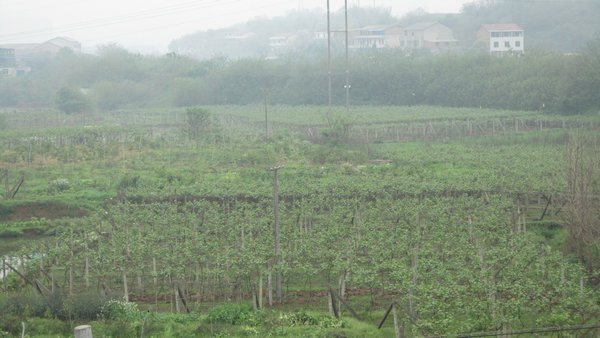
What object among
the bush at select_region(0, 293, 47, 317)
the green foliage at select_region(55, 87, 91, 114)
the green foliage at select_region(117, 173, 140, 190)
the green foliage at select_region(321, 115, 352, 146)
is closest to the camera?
the bush at select_region(0, 293, 47, 317)

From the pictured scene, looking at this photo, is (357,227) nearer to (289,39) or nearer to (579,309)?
(579,309)

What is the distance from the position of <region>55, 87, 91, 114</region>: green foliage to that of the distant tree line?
9 centimetres

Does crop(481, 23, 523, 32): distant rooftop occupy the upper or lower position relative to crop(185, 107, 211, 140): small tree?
upper

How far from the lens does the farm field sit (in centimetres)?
1312

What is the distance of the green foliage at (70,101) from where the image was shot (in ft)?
195

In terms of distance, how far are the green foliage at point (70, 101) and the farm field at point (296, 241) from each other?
2407 cm

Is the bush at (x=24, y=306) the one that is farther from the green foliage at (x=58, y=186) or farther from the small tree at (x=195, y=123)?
the small tree at (x=195, y=123)

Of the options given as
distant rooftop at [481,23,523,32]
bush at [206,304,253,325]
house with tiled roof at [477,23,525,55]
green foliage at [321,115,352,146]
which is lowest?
bush at [206,304,253,325]

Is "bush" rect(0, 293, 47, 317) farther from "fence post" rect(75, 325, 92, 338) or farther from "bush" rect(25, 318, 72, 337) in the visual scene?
"fence post" rect(75, 325, 92, 338)

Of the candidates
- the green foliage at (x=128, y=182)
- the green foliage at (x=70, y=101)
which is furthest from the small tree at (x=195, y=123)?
the green foliage at (x=70, y=101)

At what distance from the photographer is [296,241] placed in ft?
57.8

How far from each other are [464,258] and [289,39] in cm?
12808

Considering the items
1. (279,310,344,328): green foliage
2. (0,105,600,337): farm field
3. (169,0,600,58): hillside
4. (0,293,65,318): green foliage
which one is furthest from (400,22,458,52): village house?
(0,293,65,318): green foliage

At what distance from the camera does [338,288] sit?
15641 millimetres
